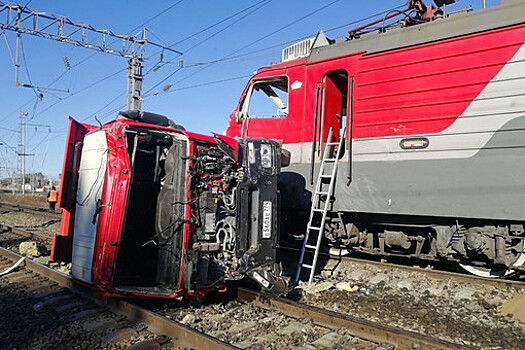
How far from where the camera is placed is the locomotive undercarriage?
5352 millimetres

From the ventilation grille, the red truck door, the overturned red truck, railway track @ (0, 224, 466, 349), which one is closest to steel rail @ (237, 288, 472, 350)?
railway track @ (0, 224, 466, 349)

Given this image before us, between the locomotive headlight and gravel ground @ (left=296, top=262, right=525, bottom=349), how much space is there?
1.95 metres

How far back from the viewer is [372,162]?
617 centimetres

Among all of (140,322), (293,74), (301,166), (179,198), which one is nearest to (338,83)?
(293,74)

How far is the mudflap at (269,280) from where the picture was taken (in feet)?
16.4

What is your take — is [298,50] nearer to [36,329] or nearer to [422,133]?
[422,133]

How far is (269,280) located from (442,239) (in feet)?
8.79

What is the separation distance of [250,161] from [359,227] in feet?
8.92

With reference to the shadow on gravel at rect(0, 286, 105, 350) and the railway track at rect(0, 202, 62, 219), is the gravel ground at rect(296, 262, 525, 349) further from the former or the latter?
the railway track at rect(0, 202, 62, 219)

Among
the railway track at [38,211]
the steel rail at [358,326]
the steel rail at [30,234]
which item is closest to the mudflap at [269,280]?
the steel rail at [358,326]

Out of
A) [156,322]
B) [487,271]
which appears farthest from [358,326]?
[487,271]

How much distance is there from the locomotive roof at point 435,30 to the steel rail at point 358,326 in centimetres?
405

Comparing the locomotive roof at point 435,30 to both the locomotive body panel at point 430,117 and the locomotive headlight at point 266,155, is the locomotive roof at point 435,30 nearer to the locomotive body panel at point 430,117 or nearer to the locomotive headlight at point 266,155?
the locomotive body panel at point 430,117

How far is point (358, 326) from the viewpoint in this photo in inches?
162
